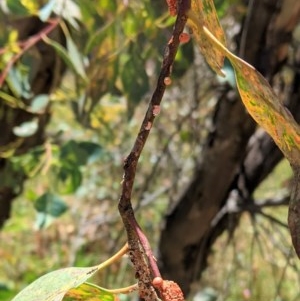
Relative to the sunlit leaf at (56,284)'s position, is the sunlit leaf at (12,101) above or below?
above

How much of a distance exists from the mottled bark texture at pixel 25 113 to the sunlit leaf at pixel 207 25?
0.83m

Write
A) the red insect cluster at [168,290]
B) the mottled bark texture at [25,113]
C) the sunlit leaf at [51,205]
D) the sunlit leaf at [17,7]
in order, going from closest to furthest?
the red insect cluster at [168,290] → the sunlit leaf at [17,7] → the sunlit leaf at [51,205] → the mottled bark texture at [25,113]

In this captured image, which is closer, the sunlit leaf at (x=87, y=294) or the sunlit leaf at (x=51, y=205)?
the sunlit leaf at (x=87, y=294)

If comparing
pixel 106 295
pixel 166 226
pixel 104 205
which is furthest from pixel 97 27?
pixel 104 205

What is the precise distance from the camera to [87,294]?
1.38ft

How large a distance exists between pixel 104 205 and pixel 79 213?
201mm

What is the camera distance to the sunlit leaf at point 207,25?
1.28ft

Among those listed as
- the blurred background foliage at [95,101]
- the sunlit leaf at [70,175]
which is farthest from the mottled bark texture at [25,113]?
the sunlit leaf at [70,175]

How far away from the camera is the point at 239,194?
127 cm

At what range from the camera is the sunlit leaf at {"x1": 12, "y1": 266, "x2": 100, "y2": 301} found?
1.26 feet

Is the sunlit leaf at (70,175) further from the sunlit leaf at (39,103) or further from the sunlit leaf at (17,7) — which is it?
the sunlit leaf at (17,7)

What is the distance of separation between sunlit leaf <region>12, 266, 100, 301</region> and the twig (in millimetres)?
38

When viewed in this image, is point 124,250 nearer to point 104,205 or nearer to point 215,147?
point 215,147

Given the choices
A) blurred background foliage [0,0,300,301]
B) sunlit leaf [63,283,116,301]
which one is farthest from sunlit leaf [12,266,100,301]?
blurred background foliage [0,0,300,301]
